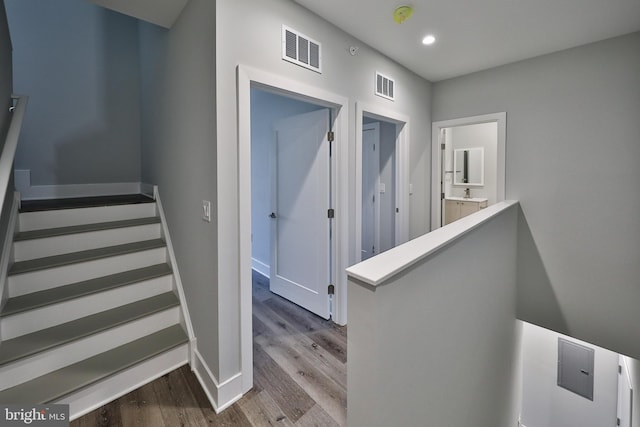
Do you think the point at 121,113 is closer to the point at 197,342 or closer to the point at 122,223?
the point at 122,223

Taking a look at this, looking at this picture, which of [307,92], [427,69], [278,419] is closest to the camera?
[278,419]

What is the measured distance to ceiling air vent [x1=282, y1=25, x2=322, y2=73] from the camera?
2008 millimetres

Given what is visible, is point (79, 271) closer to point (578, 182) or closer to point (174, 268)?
point (174, 268)

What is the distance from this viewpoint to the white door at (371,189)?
3.97 meters

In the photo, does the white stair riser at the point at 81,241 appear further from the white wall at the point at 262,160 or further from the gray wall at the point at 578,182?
the gray wall at the point at 578,182

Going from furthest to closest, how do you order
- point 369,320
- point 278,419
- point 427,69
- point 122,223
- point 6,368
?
point 427,69 < point 122,223 < point 278,419 < point 6,368 < point 369,320

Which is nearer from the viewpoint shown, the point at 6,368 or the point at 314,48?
the point at 6,368

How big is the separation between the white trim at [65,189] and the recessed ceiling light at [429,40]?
3.71 metres

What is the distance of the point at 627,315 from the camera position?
2639 millimetres

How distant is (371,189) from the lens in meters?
4.09

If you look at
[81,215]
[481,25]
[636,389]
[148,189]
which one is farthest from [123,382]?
[636,389]

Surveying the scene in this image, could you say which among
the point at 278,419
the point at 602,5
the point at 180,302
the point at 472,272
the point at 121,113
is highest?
the point at 602,5

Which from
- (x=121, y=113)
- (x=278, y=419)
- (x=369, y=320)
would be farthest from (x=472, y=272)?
(x=121, y=113)

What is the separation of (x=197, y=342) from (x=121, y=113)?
3.07m
